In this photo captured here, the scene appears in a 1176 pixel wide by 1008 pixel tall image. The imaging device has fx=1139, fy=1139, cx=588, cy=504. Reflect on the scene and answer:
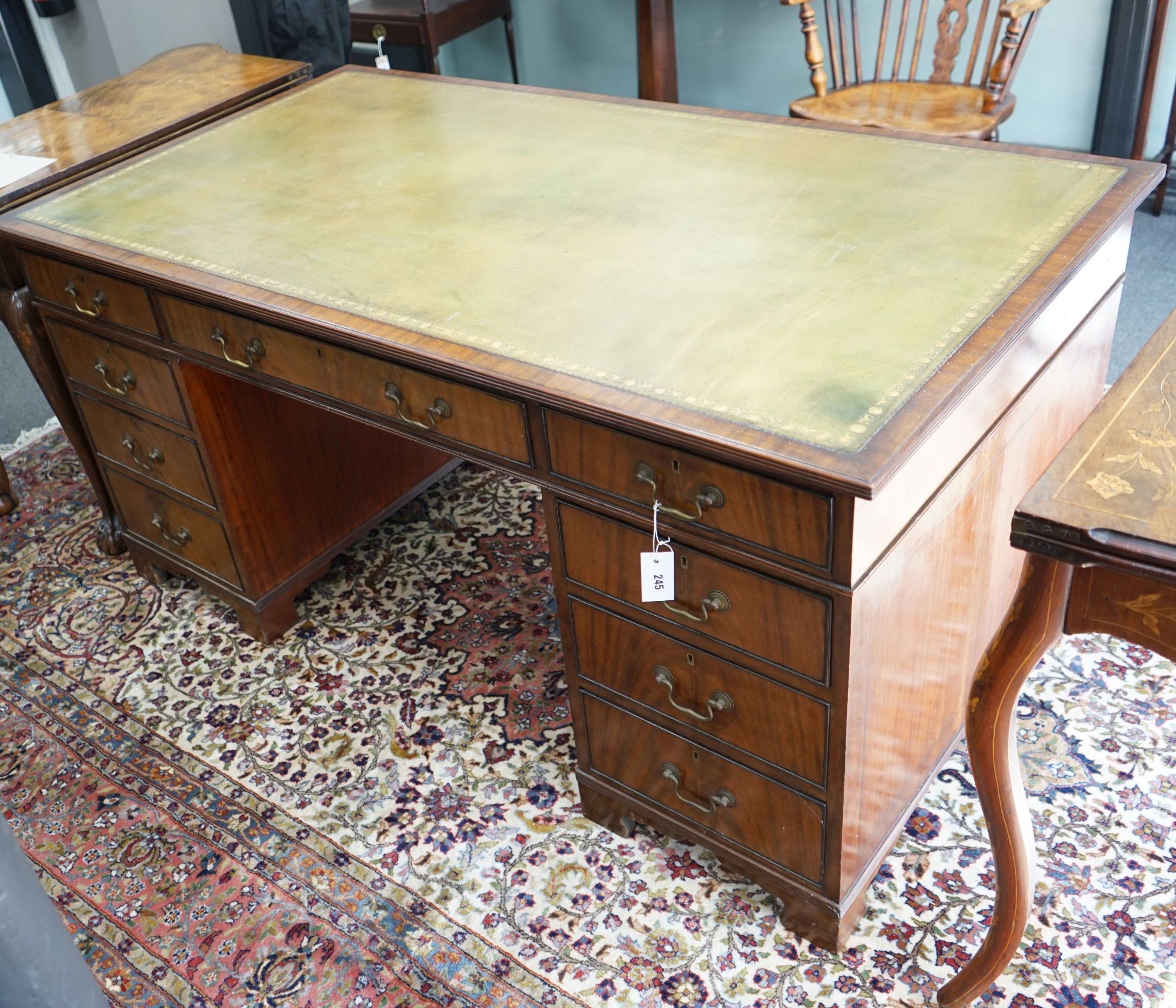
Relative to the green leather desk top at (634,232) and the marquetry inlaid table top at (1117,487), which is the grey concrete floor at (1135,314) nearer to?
the green leather desk top at (634,232)

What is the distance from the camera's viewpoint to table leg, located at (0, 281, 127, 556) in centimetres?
222

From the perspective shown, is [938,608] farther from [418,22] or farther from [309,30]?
[418,22]

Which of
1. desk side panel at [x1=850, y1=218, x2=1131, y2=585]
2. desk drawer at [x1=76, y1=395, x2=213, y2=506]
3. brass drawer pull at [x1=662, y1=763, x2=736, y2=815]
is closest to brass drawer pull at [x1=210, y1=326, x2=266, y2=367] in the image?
desk drawer at [x1=76, y1=395, x2=213, y2=506]

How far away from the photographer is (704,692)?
5.02ft

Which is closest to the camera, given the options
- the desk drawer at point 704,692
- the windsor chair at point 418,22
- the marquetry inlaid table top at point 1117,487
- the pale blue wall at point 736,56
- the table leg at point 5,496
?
the marquetry inlaid table top at point 1117,487

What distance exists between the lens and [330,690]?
2.20m

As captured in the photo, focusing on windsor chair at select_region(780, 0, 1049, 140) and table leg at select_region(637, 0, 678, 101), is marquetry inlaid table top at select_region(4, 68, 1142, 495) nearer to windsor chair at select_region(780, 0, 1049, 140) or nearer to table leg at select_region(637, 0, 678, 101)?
windsor chair at select_region(780, 0, 1049, 140)

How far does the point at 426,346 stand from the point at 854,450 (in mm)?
571

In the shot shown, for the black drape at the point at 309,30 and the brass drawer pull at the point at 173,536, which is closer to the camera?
the brass drawer pull at the point at 173,536

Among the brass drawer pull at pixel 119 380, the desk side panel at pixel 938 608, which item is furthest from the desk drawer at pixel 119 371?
the desk side panel at pixel 938 608

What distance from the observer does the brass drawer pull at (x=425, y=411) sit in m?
1.54

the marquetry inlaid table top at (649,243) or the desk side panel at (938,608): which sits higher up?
the marquetry inlaid table top at (649,243)

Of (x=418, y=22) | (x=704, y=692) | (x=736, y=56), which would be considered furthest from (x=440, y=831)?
(x=736, y=56)

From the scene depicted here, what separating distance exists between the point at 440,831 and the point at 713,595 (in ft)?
2.47
